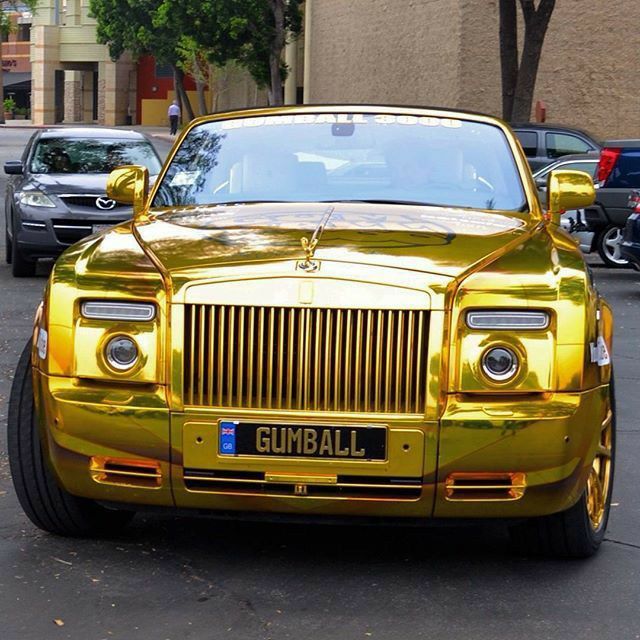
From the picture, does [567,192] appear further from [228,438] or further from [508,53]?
[508,53]

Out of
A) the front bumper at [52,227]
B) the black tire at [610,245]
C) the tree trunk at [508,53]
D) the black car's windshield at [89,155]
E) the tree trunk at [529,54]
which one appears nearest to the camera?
the front bumper at [52,227]

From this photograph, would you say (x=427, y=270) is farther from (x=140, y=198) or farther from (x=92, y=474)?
(x=140, y=198)

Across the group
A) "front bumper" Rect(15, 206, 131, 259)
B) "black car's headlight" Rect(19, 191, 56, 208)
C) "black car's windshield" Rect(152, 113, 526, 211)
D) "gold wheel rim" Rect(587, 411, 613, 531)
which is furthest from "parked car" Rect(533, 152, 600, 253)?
"gold wheel rim" Rect(587, 411, 613, 531)

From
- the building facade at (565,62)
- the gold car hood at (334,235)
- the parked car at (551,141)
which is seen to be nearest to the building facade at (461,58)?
the building facade at (565,62)

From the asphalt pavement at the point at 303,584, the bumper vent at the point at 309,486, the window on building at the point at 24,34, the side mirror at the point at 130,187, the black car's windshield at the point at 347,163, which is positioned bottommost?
the asphalt pavement at the point at 303,584

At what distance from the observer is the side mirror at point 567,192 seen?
21.7ft

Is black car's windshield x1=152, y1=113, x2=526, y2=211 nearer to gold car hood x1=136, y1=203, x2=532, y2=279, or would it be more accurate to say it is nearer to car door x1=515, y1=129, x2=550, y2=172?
gold car hood x1=136, y1=203, x2=532, y2=279

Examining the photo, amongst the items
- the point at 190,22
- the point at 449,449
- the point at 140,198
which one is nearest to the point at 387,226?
the point at 449,449

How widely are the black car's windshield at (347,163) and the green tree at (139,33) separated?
64.3m

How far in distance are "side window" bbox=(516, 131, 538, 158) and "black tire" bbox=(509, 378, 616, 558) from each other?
18.6 metres

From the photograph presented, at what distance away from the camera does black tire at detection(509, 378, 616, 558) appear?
5.41 metres

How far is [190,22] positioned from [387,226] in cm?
5413

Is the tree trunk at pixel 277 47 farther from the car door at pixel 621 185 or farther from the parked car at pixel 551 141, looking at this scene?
the car door at pixel 621 185

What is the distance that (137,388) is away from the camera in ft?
16.5
